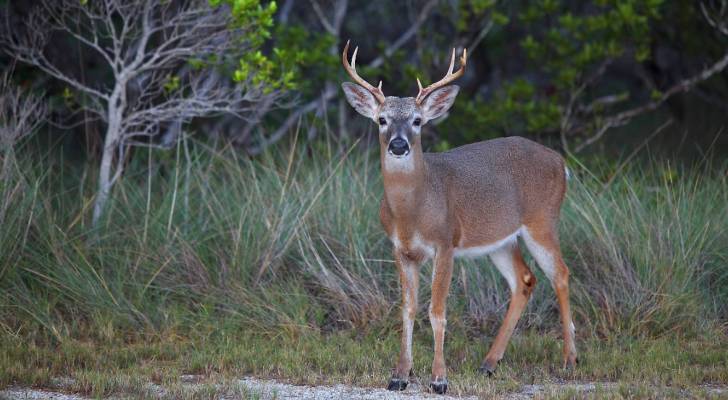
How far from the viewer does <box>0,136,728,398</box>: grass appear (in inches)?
288

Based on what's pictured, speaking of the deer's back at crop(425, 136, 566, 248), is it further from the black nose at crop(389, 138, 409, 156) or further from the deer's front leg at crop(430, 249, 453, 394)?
the black nose at crop(389, 138, 409, 156)

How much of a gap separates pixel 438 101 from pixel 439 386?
181cm

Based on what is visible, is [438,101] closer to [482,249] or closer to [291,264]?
[482,249]

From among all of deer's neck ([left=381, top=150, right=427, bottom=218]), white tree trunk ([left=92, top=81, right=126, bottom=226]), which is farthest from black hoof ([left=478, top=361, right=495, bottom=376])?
white tree trunk ([left=92, top=81, right=126, bottom=226])

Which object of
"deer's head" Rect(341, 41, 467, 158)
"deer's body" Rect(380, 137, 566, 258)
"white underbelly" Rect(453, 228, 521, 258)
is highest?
"deer's head" Rect(341, 41, 467, 158)

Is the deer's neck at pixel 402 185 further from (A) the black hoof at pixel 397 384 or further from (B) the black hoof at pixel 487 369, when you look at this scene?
(B) the black hoof at pixel 487 369

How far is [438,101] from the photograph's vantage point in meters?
7.28

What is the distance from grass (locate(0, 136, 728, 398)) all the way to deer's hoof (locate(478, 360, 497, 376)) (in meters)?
0.07

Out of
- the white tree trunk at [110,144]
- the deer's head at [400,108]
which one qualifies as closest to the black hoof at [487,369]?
the deer's head at [400,108]

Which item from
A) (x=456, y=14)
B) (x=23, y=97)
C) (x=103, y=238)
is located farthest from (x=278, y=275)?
(x=456, y=14)

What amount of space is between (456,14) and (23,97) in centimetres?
484

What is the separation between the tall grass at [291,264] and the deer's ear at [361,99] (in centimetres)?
152

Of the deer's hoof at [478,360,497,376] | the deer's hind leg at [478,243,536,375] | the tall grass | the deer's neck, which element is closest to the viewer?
the deer's neck

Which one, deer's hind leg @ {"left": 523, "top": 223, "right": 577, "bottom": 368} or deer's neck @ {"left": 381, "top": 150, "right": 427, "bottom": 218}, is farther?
deer's hind leg @ {"left": 523, "top": 223, "right": 577, "bottom": 368}
